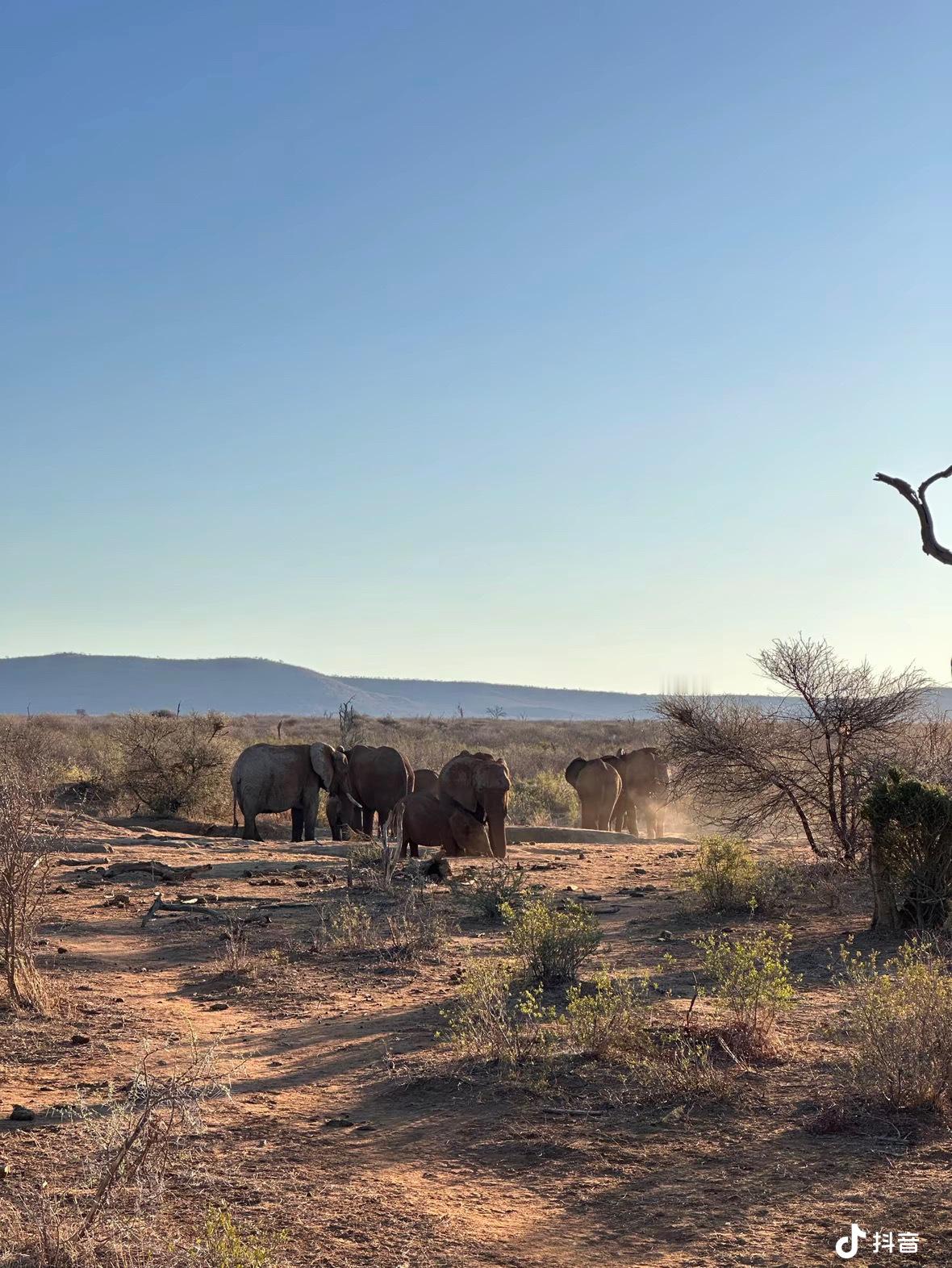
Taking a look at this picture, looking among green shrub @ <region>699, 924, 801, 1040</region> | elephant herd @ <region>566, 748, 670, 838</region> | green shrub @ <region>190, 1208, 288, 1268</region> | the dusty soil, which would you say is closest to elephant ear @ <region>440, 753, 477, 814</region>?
elephant herd @ <region>566, 748, 670, 838</region>

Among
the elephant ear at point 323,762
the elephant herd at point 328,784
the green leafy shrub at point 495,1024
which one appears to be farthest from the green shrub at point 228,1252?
the elephant ear at point 323,762

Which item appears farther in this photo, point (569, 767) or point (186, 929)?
point (569, 767)

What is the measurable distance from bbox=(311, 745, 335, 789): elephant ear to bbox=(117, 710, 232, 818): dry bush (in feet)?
15.1

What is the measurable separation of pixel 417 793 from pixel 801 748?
19.7ft

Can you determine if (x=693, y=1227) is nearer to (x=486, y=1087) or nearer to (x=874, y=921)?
(x=486, y=1087)

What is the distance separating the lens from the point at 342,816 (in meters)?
22.6

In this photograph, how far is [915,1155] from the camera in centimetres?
517

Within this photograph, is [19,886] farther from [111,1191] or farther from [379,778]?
[379,778]

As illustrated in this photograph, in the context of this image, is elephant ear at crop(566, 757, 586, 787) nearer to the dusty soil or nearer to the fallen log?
the fallen log

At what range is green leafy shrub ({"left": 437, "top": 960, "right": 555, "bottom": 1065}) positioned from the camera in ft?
21.7

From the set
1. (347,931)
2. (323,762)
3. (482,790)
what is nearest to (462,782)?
(482,790)

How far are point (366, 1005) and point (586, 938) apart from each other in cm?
173

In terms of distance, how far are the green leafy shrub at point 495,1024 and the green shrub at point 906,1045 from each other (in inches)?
70.7

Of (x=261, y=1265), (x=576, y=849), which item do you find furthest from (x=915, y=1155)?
(x=576, y=849)
